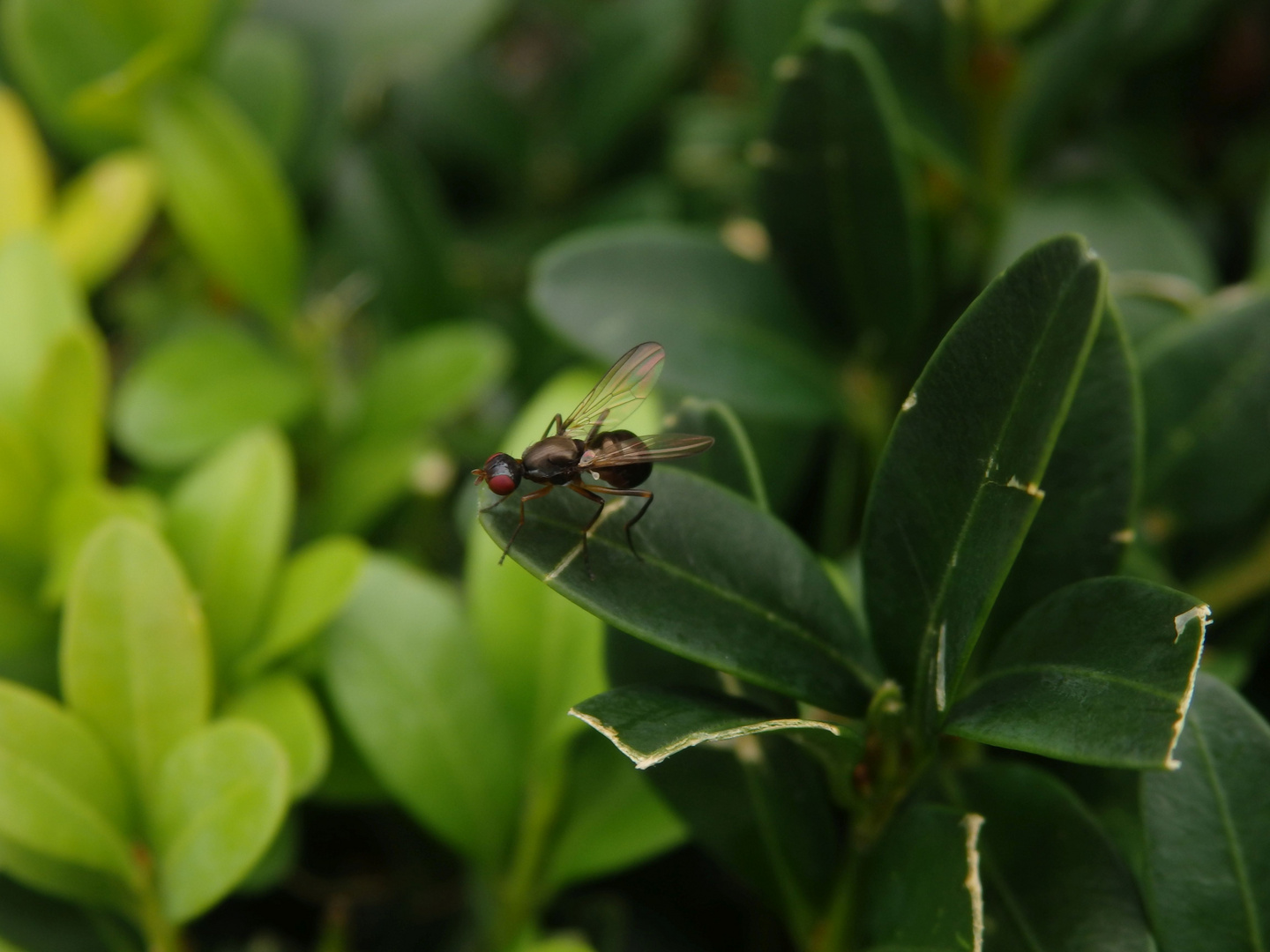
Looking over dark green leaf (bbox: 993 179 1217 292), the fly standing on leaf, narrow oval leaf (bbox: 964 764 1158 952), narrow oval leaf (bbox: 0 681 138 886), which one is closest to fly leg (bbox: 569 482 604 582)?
the fly standing on leaf

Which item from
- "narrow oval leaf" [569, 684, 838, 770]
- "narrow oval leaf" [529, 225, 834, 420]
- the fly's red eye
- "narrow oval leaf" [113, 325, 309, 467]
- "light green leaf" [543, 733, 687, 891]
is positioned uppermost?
"narrow oval leaf" [529, 225, 834, 420]

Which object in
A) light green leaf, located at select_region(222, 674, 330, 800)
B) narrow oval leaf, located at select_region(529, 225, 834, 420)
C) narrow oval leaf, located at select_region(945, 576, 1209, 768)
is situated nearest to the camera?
narrow oval leaf, located at select_region(945, 576, 1209, 768)

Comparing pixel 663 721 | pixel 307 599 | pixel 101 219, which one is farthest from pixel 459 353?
pixel 663 721

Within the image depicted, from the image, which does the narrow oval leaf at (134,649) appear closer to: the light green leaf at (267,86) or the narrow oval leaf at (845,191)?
the narrow oval leaf at (845,191)

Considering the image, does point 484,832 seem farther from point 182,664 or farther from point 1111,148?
point 1111,148

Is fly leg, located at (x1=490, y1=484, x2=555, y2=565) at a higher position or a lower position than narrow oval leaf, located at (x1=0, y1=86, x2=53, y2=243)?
lower

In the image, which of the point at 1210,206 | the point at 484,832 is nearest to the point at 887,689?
the point at 484,832

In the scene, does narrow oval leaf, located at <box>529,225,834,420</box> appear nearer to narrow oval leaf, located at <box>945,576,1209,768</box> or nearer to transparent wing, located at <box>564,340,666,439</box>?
transparent wing, located at <box>564,340,666,439</box>

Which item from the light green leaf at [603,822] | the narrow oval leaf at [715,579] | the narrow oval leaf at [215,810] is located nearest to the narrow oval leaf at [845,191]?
the narrow oval leaf at [715,579]
